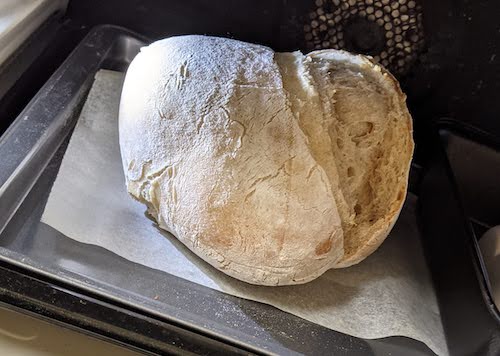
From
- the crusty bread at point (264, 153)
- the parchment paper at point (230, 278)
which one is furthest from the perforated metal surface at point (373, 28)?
the parchment paper at point (230, 278)

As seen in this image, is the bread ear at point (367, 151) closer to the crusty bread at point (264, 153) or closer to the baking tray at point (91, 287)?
the crusty bread at point (264, 153)

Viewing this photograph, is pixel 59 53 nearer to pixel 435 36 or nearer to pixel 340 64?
pixel 340 64

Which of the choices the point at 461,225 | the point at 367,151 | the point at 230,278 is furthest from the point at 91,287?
the point at 461,225

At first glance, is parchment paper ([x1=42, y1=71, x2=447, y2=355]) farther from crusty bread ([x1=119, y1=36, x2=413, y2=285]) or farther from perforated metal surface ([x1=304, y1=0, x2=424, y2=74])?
perforated metal surface ([x1=304, y1=0, x2=424, y2=74])

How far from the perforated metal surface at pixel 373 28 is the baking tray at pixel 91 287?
0.61ft

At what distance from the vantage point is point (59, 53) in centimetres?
96

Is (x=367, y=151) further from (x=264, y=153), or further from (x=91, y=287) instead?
(x=91, y=287)

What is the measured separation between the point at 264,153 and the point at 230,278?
178 millimetres

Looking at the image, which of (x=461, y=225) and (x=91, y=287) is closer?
(x=91, y=287)

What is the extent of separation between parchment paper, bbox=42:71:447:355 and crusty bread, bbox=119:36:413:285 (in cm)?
4

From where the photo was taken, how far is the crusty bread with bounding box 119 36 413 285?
0.69m

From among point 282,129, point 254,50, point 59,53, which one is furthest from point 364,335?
point 59,53

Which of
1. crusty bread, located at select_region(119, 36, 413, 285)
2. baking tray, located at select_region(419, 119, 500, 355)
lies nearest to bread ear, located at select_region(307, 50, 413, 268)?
crusty bread, located at select_region(119, 36, 413, 285)

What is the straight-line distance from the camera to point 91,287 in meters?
0.65
